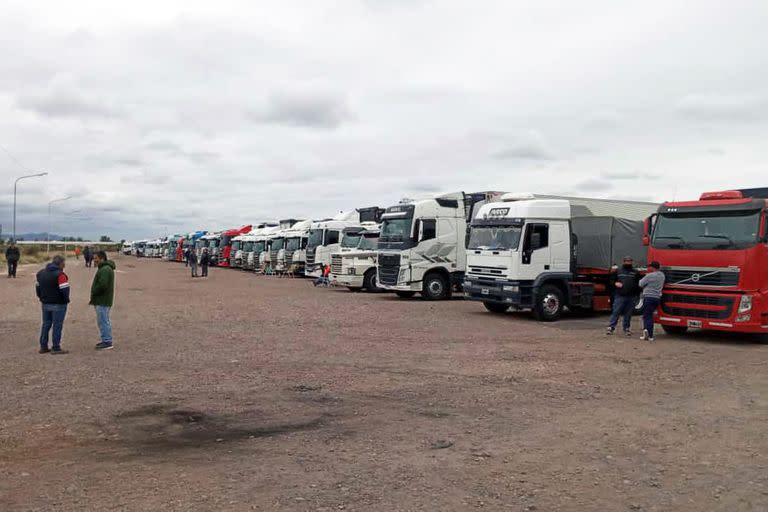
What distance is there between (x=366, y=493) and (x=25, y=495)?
8.30 feet

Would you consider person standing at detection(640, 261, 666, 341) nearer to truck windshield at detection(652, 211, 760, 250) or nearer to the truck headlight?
truck windshield at detection(652, 211, 760, 250)

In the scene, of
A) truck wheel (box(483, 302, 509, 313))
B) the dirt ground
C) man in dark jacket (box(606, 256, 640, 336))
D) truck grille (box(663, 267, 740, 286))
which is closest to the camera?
the dirt ground

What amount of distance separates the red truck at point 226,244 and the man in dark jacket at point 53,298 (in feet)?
139

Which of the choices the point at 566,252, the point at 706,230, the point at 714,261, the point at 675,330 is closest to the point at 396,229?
the point at 566,252

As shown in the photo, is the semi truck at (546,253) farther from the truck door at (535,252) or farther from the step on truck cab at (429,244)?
the step on truck cab at (429,244)

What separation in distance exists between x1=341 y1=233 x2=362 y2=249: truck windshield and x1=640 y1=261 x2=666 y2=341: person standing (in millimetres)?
15925

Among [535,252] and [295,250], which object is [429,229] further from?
[295,250]

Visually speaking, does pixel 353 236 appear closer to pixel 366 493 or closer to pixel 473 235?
pixel 473 235

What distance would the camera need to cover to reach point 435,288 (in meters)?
22.2

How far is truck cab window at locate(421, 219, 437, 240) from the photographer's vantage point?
71.2 ft

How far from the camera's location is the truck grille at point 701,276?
1300cm

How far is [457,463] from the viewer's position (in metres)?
5.82

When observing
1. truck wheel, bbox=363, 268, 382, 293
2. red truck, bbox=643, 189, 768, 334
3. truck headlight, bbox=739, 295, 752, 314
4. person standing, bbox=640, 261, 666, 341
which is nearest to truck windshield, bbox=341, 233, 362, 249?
Answer: truck wheel, bbox=363, 268, 382, 293

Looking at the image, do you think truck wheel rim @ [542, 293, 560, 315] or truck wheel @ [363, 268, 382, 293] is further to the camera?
truck wheel @ [363, 268, 382, 293]
